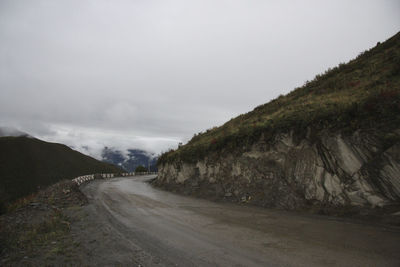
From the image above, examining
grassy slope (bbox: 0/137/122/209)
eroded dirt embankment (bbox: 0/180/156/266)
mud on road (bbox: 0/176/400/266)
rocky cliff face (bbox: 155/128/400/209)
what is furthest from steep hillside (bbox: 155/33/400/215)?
grassy slope (bbox: 0/137/122/209)

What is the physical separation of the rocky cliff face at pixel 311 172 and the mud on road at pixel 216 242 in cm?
128

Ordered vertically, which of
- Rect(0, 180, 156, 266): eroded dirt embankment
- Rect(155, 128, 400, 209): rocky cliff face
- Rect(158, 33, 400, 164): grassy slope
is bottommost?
Rect(0, 180, 156, 266): eroded dirt embankment

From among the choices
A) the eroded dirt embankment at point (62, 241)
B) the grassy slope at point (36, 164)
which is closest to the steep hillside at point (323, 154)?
the eroded dirt embankment at point (62, 241)

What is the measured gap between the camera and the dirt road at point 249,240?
187 inches

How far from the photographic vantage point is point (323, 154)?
9.63 m

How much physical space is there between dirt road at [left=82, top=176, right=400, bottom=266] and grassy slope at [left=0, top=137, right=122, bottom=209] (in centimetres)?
9320

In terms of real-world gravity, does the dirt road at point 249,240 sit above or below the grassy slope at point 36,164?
below

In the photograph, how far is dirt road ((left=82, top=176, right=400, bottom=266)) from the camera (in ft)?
15.6

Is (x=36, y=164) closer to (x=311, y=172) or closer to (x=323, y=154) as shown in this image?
(x=311, y=172)

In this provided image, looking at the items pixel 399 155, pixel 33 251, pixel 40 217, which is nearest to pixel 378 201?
pixel 399 155

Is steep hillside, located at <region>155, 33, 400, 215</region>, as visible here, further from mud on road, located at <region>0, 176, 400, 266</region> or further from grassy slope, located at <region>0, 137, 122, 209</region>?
grassy slope, located at <region>0, 137, 122, 209</region>

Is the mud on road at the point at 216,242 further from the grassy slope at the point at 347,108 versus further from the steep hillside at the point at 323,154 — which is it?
the grassy slope at the point at 347,108

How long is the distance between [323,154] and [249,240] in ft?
18.9

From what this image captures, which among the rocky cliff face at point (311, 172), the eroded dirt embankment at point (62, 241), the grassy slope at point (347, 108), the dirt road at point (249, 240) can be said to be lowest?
the eroded dirt embankment at point (62, 241)
